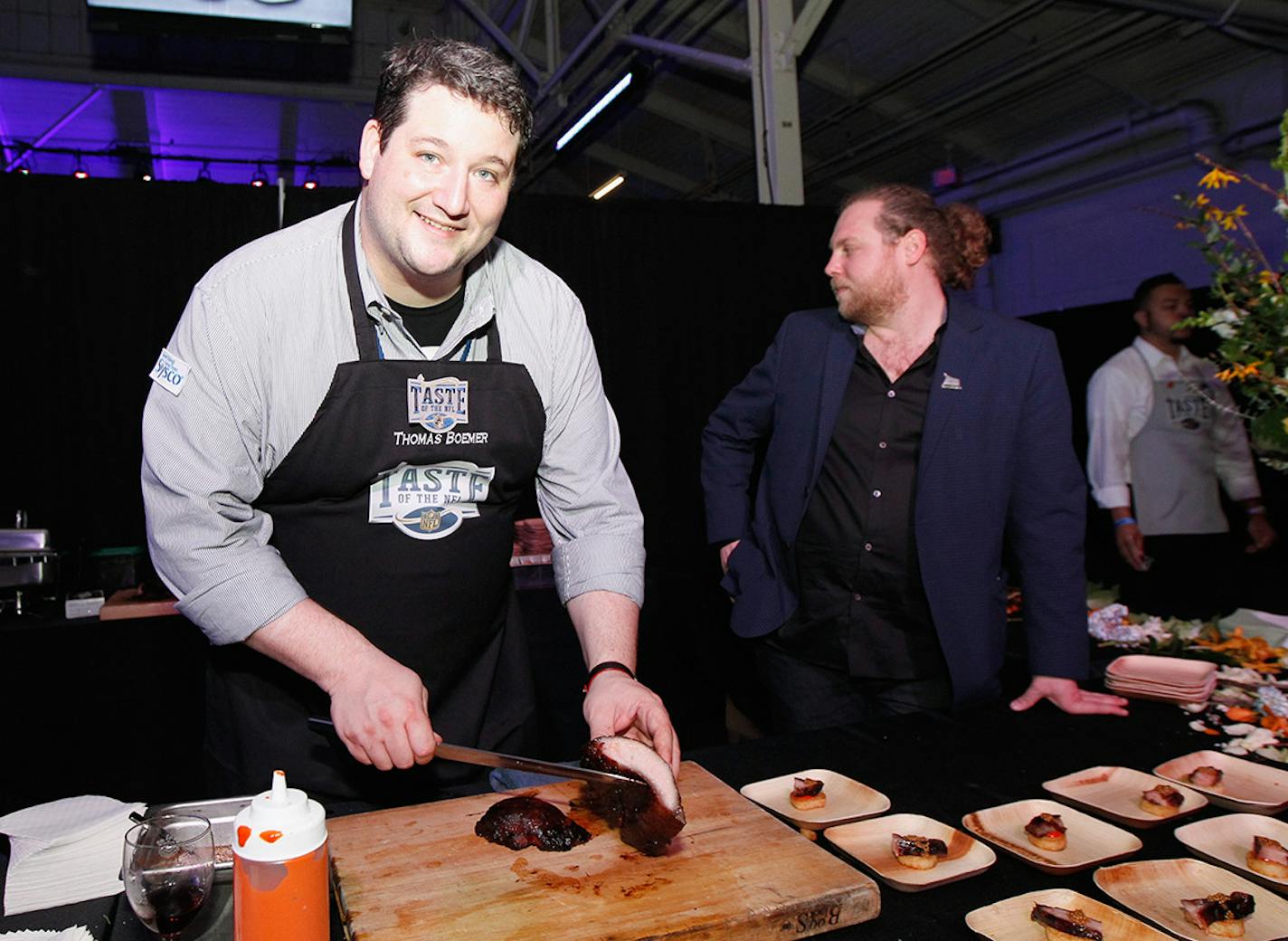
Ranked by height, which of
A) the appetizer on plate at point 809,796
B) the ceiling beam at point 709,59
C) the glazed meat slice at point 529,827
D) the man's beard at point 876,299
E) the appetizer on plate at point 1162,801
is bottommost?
the appetizer on plate at point 1162,801

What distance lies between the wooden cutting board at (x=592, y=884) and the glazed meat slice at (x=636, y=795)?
2 cm

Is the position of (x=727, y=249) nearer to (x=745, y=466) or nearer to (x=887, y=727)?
(x=745, y=466)

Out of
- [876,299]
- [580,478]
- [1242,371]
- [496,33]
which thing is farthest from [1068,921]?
[496,33]

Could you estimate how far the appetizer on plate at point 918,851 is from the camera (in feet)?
4.12

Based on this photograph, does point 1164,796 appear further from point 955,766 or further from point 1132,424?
point 1132,424

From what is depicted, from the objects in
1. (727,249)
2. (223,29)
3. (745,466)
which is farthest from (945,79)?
(745,466)

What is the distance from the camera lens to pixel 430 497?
1713mm

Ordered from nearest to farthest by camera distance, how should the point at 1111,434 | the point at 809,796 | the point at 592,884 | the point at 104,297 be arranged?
the point at 592,884
the point at 809,796
the point at 104,297
the point at 1111,434

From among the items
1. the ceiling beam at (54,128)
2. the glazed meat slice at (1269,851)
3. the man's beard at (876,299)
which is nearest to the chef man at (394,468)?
the glazed meat slice at (1269,851)

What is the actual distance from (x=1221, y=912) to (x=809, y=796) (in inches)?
21.0

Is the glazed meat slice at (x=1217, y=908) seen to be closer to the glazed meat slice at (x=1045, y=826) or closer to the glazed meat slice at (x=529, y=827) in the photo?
the glazed meat slice at (x=1045, y=826)

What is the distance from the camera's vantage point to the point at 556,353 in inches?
72.7

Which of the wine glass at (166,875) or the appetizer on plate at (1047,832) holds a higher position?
the wine glass at (166,875)

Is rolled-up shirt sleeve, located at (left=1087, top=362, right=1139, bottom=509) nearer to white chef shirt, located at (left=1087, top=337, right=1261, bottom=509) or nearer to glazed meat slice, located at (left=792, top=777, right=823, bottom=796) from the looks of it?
white chef shirt, located at (left=1087, top=337, right=1261, bottom=509)
